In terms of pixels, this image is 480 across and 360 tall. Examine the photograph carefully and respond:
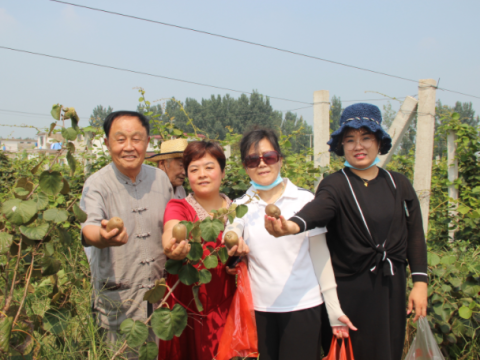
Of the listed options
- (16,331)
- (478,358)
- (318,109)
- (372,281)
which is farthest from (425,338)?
(318,109)

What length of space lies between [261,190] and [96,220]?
0.94 meters

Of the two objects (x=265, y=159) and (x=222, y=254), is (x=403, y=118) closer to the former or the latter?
(x=265, y=159)

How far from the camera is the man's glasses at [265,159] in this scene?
203 centimetres

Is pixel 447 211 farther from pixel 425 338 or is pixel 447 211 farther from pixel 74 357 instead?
pixel 74 357

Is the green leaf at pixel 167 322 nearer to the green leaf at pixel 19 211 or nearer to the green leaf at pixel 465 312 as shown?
the green leaf at pixel 19 211

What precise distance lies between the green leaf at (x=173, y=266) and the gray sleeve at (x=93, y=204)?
0.46 m

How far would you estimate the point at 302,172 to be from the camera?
4207mm

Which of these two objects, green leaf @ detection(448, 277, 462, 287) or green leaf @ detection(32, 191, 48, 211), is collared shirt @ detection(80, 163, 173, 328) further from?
green leaf @ detection(448, 277, 462, 287)

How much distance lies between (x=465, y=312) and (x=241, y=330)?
157cm

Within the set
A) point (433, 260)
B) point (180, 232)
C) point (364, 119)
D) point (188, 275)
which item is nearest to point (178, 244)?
point (180, 232)

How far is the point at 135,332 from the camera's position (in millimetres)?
1491

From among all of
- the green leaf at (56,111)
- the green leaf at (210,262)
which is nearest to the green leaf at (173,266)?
the green leaf at (210,262)

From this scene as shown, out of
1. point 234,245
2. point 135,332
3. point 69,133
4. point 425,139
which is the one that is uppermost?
point 425,139

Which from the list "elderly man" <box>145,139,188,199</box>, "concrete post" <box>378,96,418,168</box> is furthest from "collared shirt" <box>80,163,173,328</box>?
"concrete post" <box>378,96,418,168</box>
